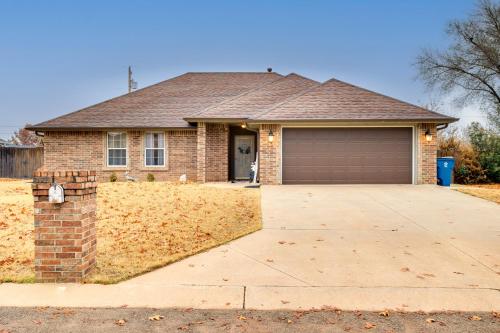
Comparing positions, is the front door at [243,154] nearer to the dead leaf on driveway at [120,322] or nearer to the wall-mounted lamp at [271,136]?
the wall-mounted lamp at [271,136]

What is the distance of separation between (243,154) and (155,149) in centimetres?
424

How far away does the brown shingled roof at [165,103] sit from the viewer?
17859 millimetres

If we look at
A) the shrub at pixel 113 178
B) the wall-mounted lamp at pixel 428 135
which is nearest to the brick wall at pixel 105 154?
the shrub at pixel 113 178

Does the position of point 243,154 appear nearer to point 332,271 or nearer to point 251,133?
point 251,133

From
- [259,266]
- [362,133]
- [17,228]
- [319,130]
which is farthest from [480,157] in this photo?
[17,228]

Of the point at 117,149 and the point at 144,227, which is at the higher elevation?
the point at 117,149

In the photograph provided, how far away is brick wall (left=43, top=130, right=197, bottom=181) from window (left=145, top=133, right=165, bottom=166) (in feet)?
0.72

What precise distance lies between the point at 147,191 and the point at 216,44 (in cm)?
1897

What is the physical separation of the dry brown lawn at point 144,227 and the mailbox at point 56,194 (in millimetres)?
1069

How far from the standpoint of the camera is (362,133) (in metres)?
15.1

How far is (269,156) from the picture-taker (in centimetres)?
1500

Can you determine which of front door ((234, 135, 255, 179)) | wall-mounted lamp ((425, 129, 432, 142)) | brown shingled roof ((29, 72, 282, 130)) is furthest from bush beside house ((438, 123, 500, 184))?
brown shingled roof ((29, 72, 282, 130))

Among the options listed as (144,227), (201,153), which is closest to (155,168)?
(201,153)

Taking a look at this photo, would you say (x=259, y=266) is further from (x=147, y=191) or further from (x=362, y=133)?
(x=362, y=133)
